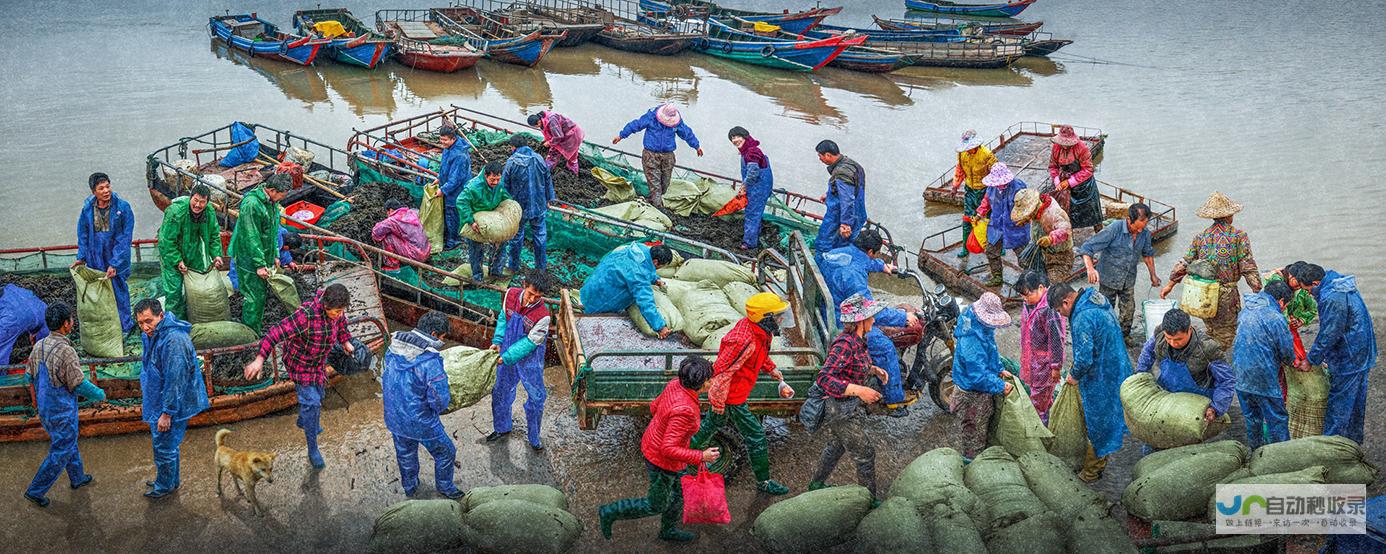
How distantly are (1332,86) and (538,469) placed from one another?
22757 mm

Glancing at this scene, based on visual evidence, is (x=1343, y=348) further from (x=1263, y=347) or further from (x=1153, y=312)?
(x=1153, y=312)

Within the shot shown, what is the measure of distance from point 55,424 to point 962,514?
17.7 feet

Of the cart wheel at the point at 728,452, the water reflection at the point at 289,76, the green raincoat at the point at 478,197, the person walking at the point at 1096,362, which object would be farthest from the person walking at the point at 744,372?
the water reflection at the point at 289,76

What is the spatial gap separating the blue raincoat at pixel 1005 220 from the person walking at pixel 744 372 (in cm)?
424

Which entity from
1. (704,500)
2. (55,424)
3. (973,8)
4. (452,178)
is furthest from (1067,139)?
(973,8)

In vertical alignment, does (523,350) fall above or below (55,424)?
above


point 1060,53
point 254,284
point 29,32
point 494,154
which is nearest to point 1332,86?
point 1060,53

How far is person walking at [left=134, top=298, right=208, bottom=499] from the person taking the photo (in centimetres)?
604

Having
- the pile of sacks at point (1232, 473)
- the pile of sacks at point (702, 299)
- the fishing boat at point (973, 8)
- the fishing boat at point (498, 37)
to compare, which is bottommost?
the pile of sacks at point (1232, 473)

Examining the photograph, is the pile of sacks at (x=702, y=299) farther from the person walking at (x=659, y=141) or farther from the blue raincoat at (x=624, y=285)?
the person walking at (x=659, y=141)

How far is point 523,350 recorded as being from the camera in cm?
642

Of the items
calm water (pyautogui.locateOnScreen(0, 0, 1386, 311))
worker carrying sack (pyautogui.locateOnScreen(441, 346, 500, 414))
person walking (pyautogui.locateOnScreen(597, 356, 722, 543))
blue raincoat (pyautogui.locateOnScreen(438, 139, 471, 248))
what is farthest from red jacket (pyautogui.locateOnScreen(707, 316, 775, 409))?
calm water (pyautogui.locateOnScreen(0, 0, 1386, 311))

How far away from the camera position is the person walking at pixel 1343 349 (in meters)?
6.60

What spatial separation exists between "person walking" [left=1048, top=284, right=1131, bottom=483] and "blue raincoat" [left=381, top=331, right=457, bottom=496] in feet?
13.0
